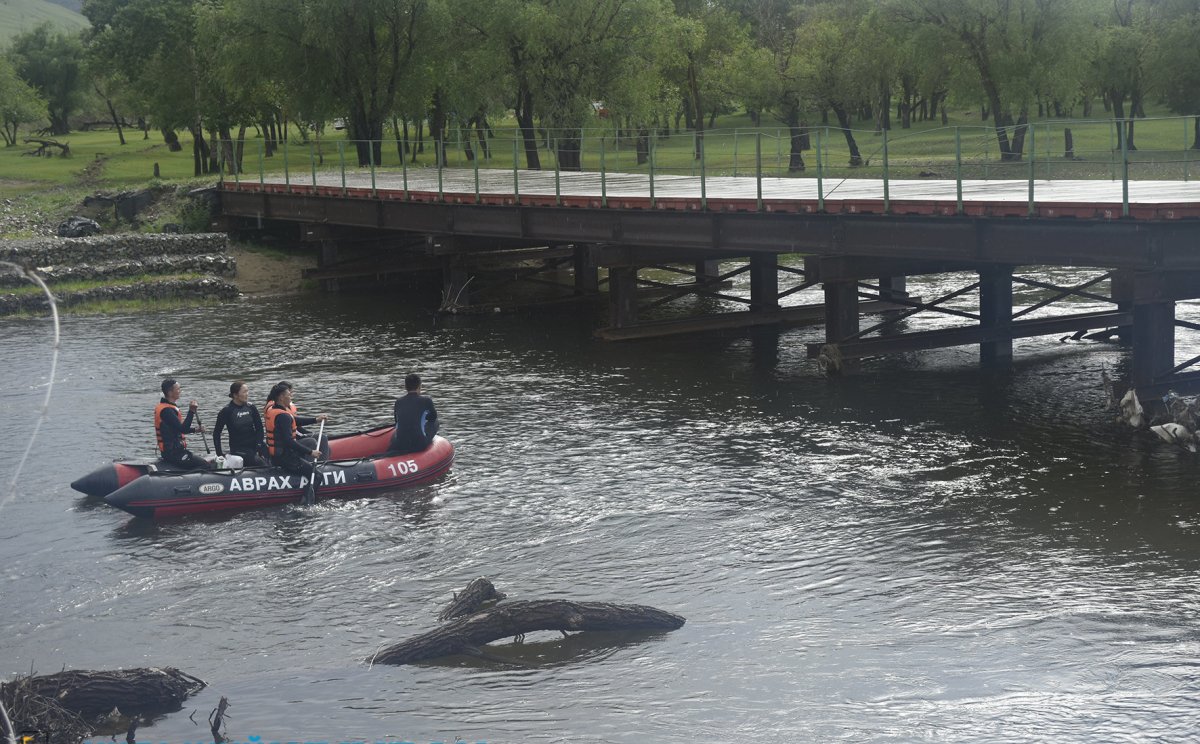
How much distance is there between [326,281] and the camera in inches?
1801

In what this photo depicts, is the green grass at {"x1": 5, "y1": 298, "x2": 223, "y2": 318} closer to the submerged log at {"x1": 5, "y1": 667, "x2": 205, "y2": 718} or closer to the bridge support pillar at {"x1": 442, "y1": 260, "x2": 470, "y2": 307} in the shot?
the bridge support pillar at {"x1": 442, "y1": 260, "x2": 470, "y2": 307}

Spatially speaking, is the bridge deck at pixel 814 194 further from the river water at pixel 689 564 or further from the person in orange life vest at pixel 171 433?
the person in orange life vest at pixel 171 433

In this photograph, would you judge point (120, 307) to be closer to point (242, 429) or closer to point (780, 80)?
point (242, 429)

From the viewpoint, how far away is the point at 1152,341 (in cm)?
2150

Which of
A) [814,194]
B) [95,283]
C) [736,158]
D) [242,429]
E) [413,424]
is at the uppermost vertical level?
[736,158]

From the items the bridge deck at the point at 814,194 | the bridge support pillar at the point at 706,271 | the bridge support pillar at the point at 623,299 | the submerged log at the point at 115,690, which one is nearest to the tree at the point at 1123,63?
the bridge support pillar at the point at 706,271

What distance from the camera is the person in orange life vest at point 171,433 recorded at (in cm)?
1956

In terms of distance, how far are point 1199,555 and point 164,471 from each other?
44.8 ft

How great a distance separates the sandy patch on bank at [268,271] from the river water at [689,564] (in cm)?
1665

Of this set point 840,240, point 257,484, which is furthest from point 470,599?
point 840,240

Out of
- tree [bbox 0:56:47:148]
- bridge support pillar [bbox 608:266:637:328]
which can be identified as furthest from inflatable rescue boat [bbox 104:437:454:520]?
tree [bbox 0:56:47:148]

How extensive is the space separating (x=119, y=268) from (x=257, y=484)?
26.2 m

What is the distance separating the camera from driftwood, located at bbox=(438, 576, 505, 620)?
14.3 meters

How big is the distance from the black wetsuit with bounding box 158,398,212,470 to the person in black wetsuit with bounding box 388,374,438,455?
2805mm
